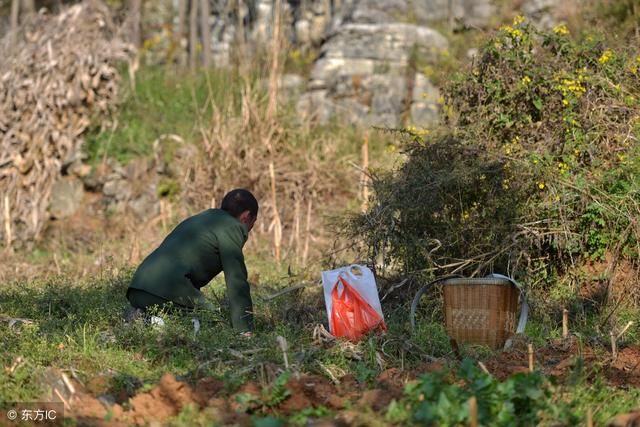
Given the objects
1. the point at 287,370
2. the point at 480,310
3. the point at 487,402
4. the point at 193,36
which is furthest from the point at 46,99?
the point at 487,402

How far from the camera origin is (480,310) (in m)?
6.73

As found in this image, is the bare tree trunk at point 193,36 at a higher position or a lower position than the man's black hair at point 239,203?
lower

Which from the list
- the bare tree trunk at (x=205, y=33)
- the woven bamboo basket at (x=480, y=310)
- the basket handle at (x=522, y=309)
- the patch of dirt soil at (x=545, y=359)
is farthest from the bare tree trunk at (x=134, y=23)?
the patch of dirt soil at (x=545, y=359)

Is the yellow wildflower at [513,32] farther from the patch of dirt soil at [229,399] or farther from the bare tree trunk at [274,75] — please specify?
the bare tree trunk at [274,75]

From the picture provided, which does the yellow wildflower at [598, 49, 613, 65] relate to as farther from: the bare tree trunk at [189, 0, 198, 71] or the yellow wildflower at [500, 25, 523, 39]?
the bare tree trunk at [189, 0, 198, 71]

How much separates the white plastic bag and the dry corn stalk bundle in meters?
6.95

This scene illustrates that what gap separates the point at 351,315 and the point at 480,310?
85cm

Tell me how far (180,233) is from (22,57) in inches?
307

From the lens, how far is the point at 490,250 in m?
7.78

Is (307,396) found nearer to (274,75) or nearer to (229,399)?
(229,399)

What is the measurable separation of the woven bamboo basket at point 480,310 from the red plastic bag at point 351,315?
49 cm

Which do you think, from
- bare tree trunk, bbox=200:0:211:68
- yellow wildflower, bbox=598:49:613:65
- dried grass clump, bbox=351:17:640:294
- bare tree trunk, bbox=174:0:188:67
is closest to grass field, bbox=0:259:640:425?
dried grass clump, bbox=351:17:640:294

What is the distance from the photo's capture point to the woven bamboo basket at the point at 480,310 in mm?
6727

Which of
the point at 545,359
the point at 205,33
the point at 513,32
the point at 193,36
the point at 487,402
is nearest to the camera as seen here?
the point at 487,402
